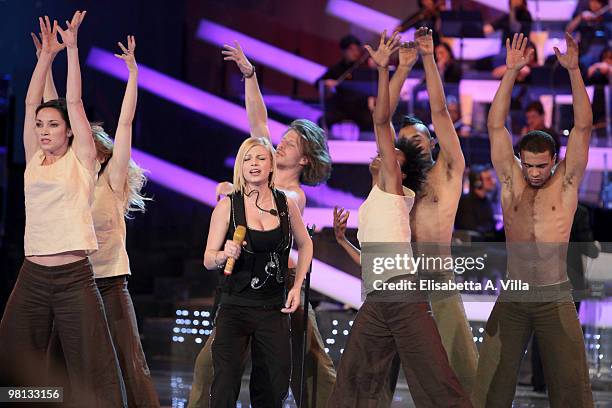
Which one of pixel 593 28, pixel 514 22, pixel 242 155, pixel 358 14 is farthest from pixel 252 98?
pixel 358 14

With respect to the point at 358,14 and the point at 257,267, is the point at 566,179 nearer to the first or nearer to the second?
the point at 257,267

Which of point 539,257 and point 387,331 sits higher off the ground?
point 539,257

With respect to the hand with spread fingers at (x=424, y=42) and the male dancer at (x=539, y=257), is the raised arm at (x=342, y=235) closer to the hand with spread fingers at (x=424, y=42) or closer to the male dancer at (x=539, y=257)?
the male dancer at (x=539, y=257)

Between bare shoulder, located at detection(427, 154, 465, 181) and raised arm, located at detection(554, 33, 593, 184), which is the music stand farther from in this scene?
raised arm, located at detection(554, 33, 593, 184)

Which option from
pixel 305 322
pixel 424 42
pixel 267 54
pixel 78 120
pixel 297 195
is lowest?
pixel 305 322

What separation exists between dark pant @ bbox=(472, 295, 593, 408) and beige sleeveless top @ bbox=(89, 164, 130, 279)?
5.65ft

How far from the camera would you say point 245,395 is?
671 centimetres

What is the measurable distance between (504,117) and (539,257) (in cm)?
65

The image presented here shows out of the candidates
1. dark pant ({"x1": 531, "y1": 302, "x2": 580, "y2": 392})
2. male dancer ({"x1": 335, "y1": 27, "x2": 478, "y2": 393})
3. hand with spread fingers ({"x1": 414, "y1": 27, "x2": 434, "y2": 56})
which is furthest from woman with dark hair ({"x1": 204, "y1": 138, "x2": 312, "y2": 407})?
dark pant ({"x1": 531, "y1": 302, "x2": 580, "y2": 392})

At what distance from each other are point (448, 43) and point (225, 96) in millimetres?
2278

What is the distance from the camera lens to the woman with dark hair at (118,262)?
4.89 metres

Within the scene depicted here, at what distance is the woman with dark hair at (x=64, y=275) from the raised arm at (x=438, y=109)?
1.55m

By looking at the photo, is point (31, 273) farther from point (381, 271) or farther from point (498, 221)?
point (498, 221)

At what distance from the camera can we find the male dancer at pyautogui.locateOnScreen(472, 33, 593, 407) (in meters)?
4.50
